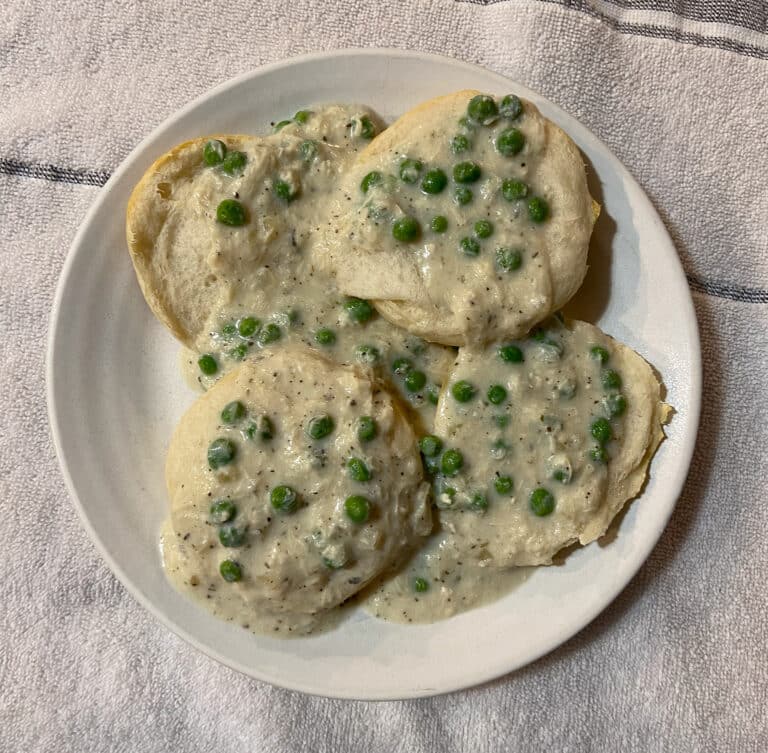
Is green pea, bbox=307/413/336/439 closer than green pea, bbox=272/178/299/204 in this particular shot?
Yes

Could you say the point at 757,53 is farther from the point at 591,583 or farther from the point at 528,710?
the point at 528,710

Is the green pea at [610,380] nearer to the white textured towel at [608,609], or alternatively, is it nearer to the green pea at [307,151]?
the white textured towel at [608,609]

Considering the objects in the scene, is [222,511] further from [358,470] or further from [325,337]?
[325,337]

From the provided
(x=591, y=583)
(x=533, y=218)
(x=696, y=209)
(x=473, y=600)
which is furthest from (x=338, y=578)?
(x=696, y=209)

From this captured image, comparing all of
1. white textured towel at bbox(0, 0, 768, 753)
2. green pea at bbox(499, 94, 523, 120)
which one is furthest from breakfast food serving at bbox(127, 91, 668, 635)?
white textured towel at bbox(0, 0, 768, 753)

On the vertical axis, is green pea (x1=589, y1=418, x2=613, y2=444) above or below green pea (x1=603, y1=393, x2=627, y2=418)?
below

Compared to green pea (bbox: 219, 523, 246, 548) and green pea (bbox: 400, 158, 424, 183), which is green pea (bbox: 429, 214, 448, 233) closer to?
green pea (bbox: 400, 158, 424, 183)
